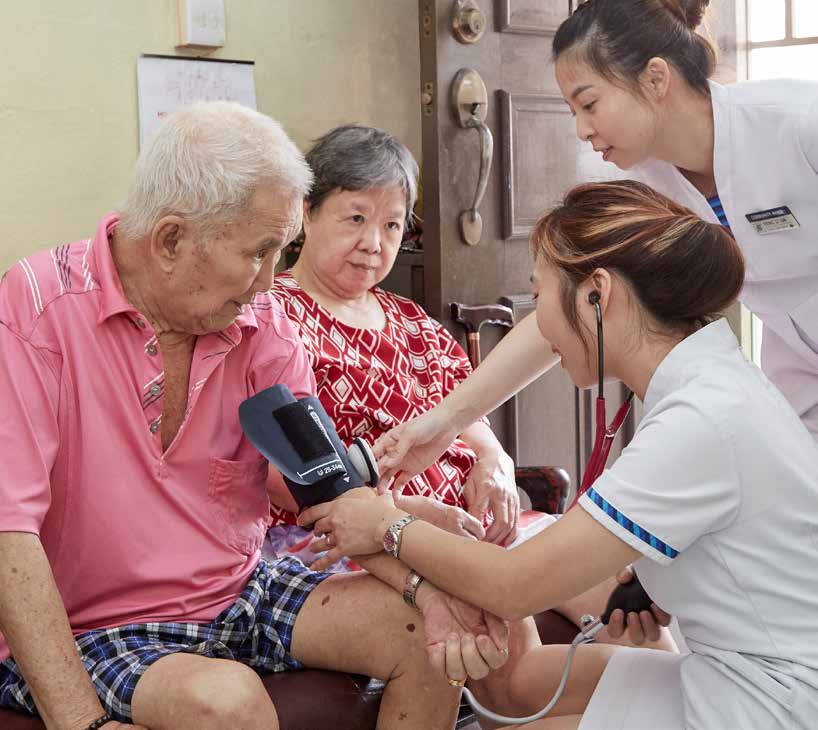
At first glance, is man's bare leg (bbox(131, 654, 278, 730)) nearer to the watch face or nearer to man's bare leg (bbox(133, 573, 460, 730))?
man's bare leg (bbox(133, 573, 460, 730))

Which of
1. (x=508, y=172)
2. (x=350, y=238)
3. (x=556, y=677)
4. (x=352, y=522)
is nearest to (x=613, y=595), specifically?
(x=556, y=677)

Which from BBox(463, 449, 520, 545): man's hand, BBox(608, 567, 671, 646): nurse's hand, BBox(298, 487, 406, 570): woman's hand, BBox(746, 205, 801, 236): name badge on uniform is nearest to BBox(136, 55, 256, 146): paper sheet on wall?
BBox(463, 449, 520, 545): man's hand

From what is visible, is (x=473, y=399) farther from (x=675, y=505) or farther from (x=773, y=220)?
(x=675, y=505)

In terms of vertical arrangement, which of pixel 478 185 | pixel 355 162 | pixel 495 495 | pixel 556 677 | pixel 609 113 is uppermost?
pixel 609 113

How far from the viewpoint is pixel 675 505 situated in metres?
1.37

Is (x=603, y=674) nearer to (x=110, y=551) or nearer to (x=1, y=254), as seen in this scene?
(x=110, y=551)

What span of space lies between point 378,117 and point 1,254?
49.9 inches

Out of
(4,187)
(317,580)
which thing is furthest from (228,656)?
(4,187)

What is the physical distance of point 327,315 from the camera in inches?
96.7

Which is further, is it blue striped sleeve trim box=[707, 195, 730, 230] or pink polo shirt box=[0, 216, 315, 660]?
blue striped sleeve trim box=[707, 195, 730, 230]

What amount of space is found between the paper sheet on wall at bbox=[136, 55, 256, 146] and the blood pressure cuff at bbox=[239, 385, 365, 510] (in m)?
1.42

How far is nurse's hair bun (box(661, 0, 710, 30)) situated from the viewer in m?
1.98

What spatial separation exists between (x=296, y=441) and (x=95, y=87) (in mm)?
1593

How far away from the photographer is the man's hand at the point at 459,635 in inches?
63.2
